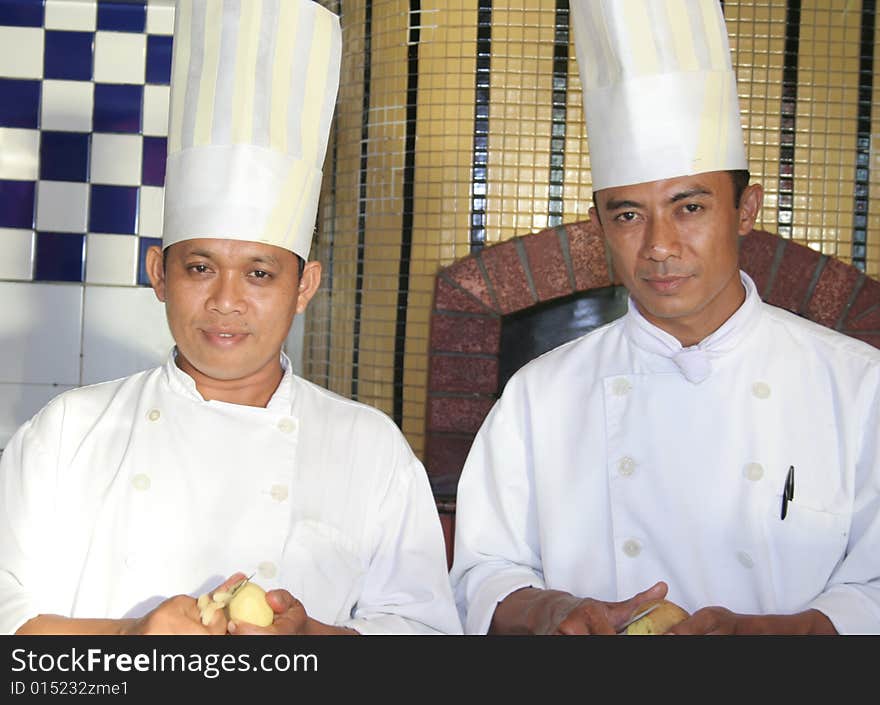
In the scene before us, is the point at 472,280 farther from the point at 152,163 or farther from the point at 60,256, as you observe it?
the point at 60,256

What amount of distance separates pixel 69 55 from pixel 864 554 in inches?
114

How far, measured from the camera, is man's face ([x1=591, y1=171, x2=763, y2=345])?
1587 millimetres

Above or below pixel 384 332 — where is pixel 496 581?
below

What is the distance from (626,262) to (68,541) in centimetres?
92

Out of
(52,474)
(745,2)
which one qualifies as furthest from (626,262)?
(745,2)

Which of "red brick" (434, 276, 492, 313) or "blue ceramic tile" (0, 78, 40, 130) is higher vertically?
"blue ceramic tile" (0, 78, 40, 130)

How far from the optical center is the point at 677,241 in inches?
62.1

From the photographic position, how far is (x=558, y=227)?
2.84 metres

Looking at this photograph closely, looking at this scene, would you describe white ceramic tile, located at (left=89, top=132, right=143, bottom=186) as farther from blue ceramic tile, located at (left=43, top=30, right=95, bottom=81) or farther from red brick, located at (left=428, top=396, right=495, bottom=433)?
red brick, located at (left=428, top=396, right=495, bottom=433)

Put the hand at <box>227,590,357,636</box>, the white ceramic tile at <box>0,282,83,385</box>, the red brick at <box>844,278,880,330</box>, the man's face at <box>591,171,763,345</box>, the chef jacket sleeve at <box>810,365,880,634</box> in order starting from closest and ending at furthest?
the hand at <box>227,590,357,636</box>
the chef jacket sleeve at <box>810,365,880,634</box>
the man's face at <box>591,171,763,345</box>
the red brick at <box>844,278,880,330</box>
the white ceramic tile at <box>0,282,83,385</box>

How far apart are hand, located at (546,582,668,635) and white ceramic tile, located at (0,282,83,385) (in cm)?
241

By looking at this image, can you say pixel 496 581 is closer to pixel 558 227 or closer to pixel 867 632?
pixel 867 632

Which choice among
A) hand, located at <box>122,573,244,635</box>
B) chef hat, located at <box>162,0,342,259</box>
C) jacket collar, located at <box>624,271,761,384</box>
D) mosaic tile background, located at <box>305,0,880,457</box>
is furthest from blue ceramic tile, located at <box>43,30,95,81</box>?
hand, located at <box>122,573,244,635</box>

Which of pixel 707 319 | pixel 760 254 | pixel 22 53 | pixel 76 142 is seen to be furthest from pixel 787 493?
pixel 22 53
